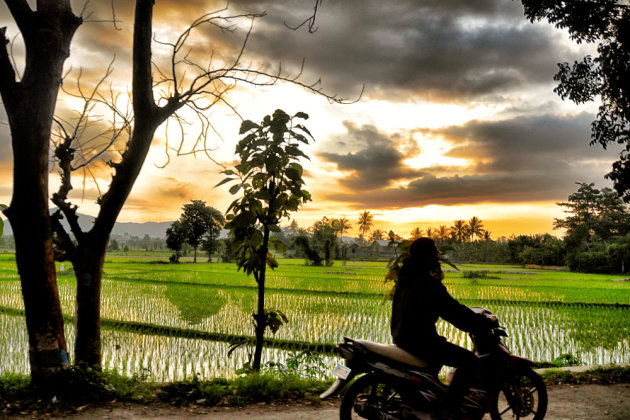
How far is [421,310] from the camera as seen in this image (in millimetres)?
2840

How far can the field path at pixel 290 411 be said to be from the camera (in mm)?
3750

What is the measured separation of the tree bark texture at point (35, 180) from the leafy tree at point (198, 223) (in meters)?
47.6

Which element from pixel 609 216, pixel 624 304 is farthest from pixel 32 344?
pixel 609 216

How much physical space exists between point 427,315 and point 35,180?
358 centimetres

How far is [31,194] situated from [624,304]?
16.7 metres

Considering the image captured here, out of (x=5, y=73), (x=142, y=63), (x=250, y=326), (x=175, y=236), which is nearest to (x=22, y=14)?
(x=5, y=73)

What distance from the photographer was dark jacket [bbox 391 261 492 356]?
2840 millimetres

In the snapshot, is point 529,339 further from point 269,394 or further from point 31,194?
point 31,194

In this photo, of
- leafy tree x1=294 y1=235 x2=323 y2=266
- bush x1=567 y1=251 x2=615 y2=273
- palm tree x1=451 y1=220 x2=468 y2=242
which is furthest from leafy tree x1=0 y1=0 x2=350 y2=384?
palm tree x1=451 y1=220 x2=468 y2=242

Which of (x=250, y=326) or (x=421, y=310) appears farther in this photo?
(x=250, y=326)

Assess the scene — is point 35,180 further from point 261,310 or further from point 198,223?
point 198,223

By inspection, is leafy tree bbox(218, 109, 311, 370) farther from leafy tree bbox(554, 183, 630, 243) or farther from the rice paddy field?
leafy tree bbox(554, 183, 630, 243)

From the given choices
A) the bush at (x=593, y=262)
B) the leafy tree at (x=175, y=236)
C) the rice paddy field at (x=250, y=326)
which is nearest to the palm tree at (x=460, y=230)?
the bush at (x=593, y=262)

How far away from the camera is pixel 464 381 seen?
9.73 feet
